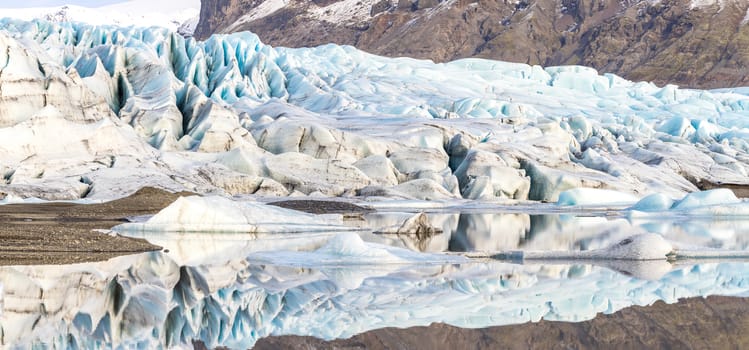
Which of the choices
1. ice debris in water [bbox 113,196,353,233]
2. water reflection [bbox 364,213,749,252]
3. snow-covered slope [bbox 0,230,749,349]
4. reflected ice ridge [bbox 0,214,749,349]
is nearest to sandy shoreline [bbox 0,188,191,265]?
reflected ice ridge [bbox 0,214,749,349]

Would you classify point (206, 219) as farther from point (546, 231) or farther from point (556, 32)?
point (556, 32)

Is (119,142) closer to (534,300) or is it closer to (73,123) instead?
(73,123)

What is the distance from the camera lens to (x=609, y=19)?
15862 cm

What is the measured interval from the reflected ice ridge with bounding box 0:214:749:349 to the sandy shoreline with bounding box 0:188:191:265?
2.03ft

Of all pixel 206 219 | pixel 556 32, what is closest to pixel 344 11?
pixel 556 32

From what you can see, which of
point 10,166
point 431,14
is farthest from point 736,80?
point 10,166

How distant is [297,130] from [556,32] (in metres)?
136

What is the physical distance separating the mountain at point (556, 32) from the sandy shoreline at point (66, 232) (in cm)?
12278

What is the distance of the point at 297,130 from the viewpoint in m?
35.5

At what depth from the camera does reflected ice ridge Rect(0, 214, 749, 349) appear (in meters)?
7.36

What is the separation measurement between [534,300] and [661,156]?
37.0 meters

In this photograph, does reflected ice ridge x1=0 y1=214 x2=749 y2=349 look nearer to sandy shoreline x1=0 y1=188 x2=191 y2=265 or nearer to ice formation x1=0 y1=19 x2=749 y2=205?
sandy shoreline x1=0 y1=188 x2=191 y2=265

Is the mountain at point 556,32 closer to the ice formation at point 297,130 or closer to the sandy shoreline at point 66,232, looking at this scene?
the ice formation at point 297,130

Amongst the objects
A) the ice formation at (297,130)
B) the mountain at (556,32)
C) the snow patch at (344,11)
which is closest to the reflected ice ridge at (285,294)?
the ice formation at (297,130)
